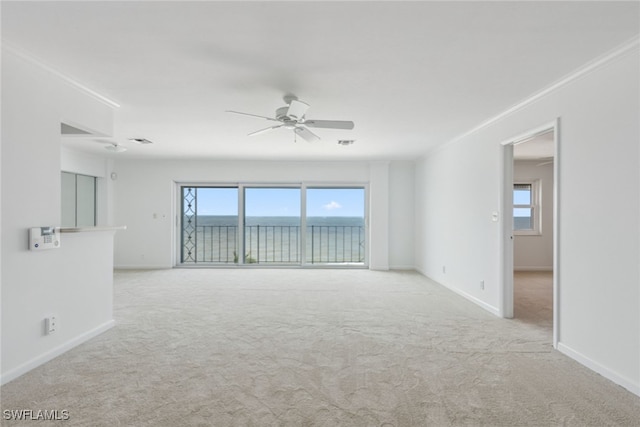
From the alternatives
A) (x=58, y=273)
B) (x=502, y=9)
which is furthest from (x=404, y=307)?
(x=58, y=273)

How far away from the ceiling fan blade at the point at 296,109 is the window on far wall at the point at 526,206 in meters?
5.96

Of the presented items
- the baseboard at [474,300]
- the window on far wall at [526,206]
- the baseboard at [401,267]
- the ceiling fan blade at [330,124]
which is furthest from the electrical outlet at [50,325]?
the window on far wall at [526,206]

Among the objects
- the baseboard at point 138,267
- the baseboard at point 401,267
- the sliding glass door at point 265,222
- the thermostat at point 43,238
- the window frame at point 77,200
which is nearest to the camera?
the thermostat at point 43,238

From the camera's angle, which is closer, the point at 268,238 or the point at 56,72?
the point at 56,72

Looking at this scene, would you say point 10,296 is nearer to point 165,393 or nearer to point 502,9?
point 165,393

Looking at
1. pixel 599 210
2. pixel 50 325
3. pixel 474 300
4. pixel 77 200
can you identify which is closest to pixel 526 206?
pixel 474 300

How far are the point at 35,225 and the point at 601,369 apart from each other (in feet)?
14.0

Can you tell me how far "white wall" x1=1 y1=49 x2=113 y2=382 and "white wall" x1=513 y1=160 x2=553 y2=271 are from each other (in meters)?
7.48

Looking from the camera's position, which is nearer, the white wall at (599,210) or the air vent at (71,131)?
the white wall at (599,210)

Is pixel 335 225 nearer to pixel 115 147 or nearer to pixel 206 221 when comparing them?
pixel 206 221

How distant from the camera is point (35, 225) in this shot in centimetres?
248

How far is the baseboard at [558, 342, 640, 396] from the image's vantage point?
7.02ft

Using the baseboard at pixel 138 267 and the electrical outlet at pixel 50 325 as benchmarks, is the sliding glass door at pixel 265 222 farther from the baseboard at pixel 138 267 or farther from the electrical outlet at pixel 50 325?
the electrical outlet at pixel 50 325

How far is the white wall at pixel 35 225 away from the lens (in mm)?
2275
